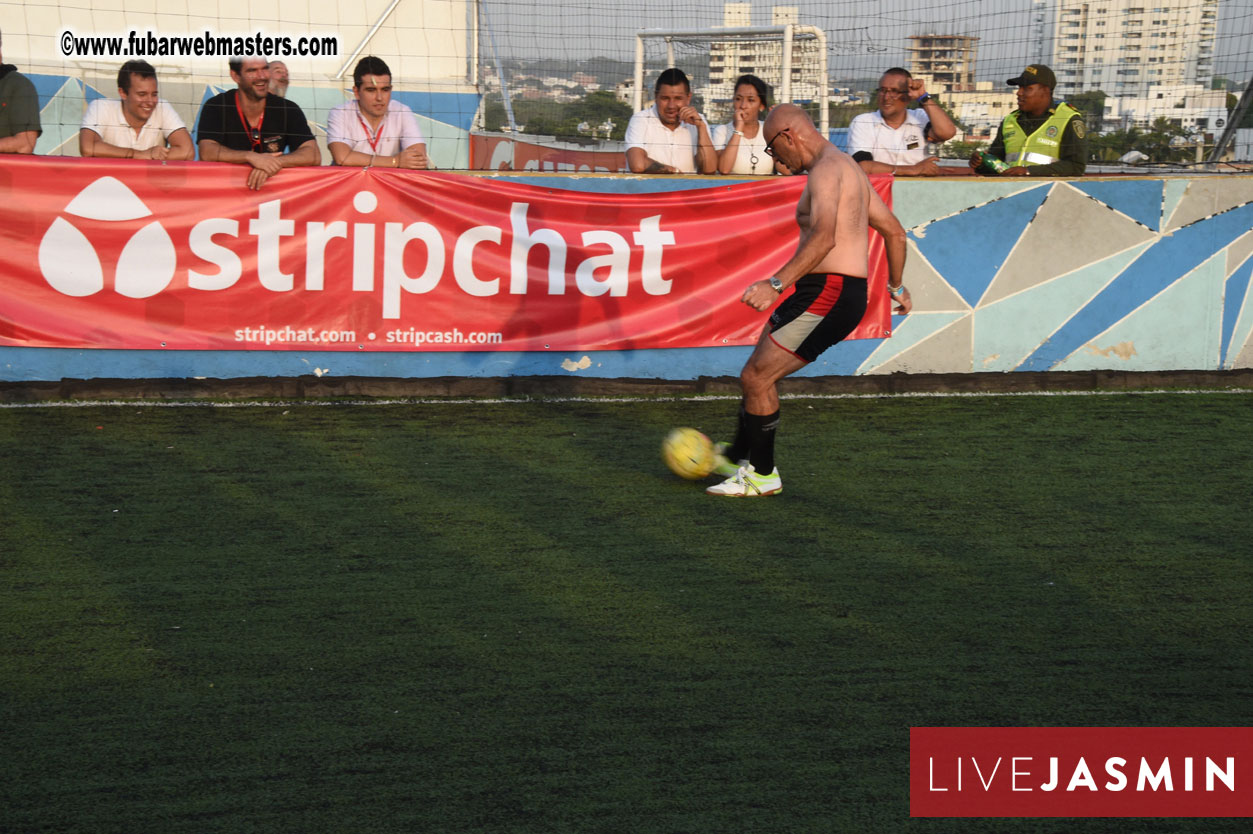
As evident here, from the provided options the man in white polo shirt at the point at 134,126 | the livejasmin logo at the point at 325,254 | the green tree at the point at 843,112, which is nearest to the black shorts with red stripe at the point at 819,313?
the livejasmin logo at the point at 325,254

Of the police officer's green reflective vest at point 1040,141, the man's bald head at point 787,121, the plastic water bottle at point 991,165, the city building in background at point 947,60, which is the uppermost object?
the city building in background at point 947,60

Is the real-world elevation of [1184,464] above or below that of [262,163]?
below

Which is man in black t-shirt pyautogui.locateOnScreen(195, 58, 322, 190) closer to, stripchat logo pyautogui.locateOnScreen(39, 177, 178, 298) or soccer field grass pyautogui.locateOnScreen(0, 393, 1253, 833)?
stripchat logo pyautogui.locateOnScreen(39, 177, 178, 298)

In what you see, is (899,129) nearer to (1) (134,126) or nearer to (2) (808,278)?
(2) (808,278)

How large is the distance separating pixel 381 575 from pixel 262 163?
4.54 meters

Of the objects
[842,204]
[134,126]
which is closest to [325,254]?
[134,126]

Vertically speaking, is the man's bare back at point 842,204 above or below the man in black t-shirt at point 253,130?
below

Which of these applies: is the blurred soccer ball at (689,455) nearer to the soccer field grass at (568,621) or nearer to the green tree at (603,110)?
the soccer field grass at (568,621)

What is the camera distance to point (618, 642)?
446 cm

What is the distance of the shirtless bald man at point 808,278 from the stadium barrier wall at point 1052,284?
308cm

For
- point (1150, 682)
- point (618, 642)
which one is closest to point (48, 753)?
point (618, 642)

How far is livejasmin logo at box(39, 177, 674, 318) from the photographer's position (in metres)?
8.77

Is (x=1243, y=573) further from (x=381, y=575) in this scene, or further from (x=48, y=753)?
(x=48, y=753)

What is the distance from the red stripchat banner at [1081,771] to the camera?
10.9ft
